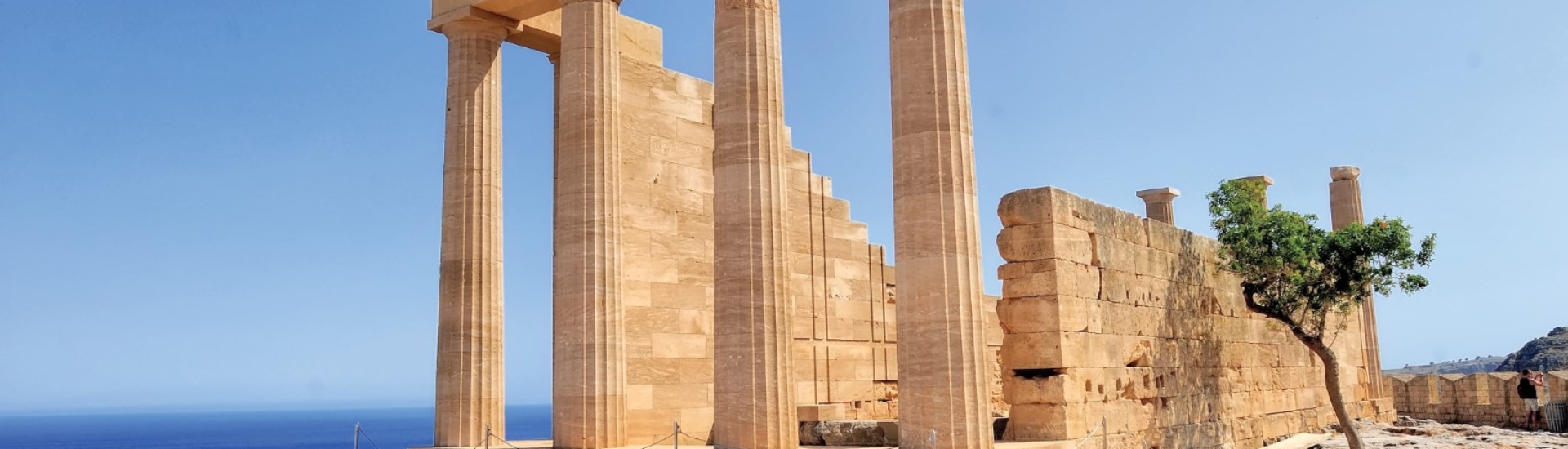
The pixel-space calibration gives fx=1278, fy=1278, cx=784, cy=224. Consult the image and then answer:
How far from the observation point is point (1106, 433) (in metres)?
19.3

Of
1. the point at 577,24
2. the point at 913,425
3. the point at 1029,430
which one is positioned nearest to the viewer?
the point at 913,425

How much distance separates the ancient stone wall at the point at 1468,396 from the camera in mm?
34188

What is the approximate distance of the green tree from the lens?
2423 centimetres

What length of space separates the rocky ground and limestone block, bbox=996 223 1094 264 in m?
9.67

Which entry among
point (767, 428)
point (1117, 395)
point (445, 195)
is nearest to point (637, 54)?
point (445, 195)

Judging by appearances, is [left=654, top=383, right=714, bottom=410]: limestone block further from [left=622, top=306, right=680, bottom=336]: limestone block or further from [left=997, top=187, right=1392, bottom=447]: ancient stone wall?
[left=997, top=187, right=1392, bottom=447]: ancient stone wall

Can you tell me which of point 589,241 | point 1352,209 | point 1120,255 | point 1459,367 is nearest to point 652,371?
point 589,241

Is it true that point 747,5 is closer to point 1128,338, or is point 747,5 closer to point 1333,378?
point 1128,338

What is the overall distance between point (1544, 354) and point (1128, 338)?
6599 centimetres

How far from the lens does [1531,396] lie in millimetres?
32906

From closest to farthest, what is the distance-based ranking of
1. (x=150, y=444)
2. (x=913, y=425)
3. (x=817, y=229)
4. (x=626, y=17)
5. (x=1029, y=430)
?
(x=913, y=425)
(x=1029, y=430)
(x=626, y=17)
(x=817, y=229)
(x=150, y=444)

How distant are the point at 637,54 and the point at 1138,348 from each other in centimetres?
989

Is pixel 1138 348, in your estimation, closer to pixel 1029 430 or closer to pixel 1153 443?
pixel 1153 443

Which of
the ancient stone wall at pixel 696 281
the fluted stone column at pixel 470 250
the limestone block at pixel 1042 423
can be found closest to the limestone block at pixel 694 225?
the ancient stone wall at pixel 696 281
